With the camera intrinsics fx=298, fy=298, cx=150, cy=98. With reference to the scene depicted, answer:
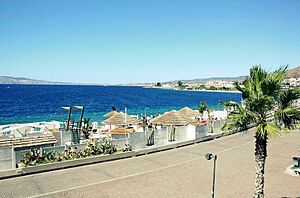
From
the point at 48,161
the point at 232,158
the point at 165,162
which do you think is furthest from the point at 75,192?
the point at 232,158

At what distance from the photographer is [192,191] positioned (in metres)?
11.4

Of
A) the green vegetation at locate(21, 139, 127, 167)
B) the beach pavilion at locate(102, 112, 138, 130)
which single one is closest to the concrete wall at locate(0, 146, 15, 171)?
the green vegetation at locate(21, 139, 127, 167)

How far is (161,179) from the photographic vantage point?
1284cm

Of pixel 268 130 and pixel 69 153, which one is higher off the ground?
pixel 268 130

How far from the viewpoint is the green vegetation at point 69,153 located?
13.7m

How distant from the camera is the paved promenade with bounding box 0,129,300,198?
36.7 ft

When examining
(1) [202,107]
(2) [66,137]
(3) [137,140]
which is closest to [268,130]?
(3) [137,140]

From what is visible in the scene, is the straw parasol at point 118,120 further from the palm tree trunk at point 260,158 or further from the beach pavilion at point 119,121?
the palm tree trunk at point 260,158

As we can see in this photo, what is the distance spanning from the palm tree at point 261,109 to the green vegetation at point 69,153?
28.2ft

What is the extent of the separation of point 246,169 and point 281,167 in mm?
1998

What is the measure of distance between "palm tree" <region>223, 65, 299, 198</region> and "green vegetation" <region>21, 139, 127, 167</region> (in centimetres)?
861

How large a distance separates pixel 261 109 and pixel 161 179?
Result: 579cm

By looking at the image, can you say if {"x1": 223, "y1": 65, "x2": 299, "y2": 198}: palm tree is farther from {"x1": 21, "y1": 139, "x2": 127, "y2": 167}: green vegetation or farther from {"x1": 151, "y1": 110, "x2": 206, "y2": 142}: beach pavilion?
{"x1": 151, "y1": 110, "x2": 206, "y2": 142}: beach pavilion

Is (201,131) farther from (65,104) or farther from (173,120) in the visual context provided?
(65,104)
